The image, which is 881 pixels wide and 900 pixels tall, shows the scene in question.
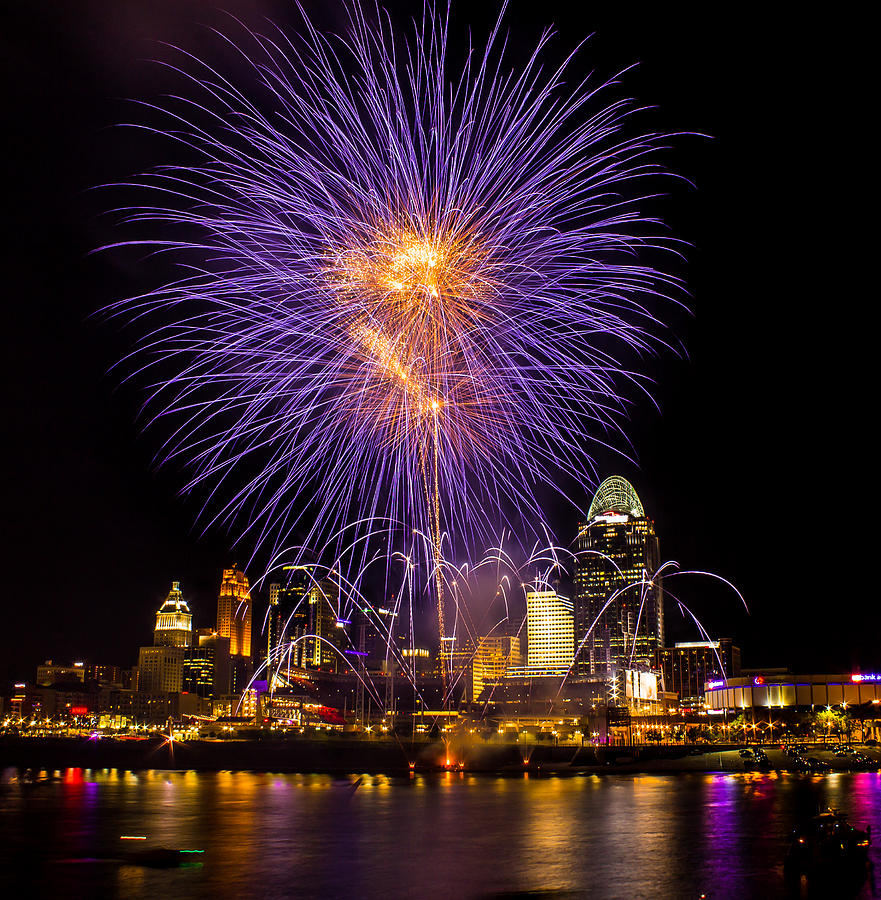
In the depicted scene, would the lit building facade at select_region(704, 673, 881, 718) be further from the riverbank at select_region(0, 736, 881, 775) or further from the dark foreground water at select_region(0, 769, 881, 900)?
the dark foreground water at select_region(0, 769, 881, 900)

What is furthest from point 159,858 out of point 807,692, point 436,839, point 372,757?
point 807,692

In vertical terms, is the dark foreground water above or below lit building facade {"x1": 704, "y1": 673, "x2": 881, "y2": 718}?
above

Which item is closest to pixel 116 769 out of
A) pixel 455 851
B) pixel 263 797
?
pixel 263 797

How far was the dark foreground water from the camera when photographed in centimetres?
2742

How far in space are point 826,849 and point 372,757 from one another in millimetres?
81920

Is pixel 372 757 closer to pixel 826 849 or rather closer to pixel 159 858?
pixel 159 858

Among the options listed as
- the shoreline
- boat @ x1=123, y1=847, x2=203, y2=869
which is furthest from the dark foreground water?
the shoreline

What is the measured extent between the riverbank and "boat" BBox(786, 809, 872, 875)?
2053 inches

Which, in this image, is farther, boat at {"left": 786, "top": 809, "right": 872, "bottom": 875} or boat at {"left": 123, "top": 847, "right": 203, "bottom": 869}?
boat at {"left": 123, "top": 847, "right": 203, "bottom": 869}

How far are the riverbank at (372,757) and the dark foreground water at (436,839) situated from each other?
2059cm

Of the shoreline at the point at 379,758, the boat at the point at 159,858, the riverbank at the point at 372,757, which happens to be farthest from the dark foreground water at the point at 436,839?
the riverbank at the point at 372,757

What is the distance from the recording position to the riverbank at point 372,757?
84.0 m

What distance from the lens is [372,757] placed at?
104000 mm

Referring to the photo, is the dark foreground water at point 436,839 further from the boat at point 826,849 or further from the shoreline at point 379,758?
the shoreline at point 379,758
